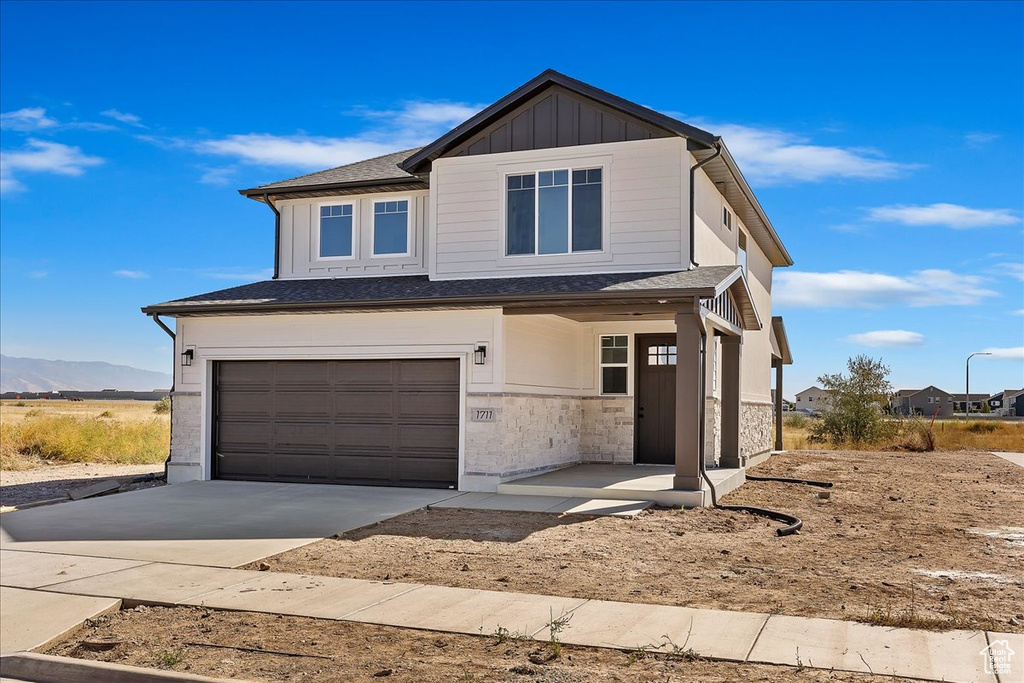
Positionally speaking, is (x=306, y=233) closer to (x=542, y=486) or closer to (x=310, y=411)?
(x=310, y=411)

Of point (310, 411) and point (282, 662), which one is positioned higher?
point (310, 411)

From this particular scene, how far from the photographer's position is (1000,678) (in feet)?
19.2

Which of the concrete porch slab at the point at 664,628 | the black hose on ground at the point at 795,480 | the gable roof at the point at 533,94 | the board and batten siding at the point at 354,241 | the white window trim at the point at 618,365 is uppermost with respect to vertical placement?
the gable roof at the point at 533,94

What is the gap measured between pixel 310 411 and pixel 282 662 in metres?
10.6

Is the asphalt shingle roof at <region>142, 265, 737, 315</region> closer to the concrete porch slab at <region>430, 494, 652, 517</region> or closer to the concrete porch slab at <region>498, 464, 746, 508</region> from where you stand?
the concrete porch slab at <region>498, 464, 746, 508</region>

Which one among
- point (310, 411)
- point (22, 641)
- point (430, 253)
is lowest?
point (22, 641)

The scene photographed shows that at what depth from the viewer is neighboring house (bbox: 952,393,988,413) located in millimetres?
112738

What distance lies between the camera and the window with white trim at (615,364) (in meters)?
19.5

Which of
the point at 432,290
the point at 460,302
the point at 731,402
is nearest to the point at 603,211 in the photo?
the point at 460,302

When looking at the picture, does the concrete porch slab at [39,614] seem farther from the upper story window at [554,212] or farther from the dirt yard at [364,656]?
the upper story window at [554,212]

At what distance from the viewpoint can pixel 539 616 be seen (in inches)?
296

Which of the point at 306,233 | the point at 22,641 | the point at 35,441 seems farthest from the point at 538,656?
the point at 35,441

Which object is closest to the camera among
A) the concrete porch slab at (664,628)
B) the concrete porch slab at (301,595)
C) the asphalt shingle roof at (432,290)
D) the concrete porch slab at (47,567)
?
the concrete porch slab at (664,628)

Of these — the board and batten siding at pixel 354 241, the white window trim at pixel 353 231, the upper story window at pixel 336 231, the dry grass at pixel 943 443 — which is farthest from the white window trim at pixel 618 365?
the dry grass at pixel 943 443
